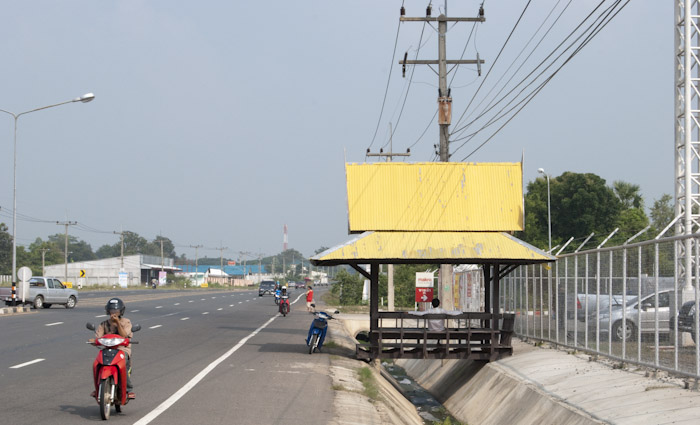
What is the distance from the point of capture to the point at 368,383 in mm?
16844

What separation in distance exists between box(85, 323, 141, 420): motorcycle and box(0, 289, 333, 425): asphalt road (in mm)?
249

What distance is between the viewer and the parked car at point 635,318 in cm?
1379

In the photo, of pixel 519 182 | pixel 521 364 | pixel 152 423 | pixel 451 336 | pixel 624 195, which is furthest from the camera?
pixel 624 195

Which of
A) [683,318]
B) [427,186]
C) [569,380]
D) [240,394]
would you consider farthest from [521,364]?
[240,394]

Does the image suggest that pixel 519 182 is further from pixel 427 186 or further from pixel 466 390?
pixel 466 390

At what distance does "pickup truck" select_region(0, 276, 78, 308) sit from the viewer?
45.0 m

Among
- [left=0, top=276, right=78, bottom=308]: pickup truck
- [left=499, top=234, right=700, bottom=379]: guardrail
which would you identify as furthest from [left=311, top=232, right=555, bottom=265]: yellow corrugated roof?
[left=0, top=276, right=78, bottom=308]: pickup truck

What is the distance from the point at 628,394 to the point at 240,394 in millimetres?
6252

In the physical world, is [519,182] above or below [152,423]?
above

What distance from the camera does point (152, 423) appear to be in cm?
1019

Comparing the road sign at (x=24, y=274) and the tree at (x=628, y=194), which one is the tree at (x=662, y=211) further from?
the road sign at (x=24, y=274)

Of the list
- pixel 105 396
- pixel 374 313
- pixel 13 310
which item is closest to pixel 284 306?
pixel 13 310

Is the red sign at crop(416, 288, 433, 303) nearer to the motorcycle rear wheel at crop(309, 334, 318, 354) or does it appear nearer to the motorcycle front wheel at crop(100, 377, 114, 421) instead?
the motorcycle rear wheel at crop(309, 334, 318, 354)

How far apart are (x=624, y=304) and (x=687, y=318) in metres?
2.89
